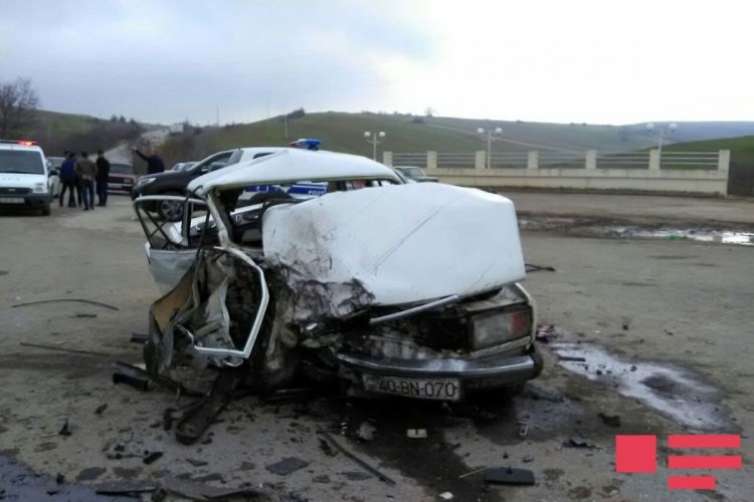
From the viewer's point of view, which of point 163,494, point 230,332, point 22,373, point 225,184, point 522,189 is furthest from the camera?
point 522,189

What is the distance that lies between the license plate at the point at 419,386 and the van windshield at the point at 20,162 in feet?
57.7

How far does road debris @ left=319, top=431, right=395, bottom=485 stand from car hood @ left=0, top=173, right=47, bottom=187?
54.5 ft

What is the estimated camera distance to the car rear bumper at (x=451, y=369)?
12.9 ft

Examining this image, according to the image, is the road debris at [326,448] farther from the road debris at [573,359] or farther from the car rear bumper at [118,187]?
the car rear bumper at [118,187]

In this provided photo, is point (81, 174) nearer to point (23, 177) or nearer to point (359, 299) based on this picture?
point (23, 177)

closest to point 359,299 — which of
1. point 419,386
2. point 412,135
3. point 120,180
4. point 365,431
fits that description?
point 419,386

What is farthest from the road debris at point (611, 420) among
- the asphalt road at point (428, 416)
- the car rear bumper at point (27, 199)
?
the car rear bumper at point (27, 199)

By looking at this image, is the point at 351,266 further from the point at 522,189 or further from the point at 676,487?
the point at 522,189

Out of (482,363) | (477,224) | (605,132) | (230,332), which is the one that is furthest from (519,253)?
(605,132)

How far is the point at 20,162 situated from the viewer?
18844mm

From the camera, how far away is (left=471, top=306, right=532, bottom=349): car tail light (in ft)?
13.5

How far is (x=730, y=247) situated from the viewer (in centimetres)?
1383

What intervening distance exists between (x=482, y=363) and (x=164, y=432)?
1.96 meters

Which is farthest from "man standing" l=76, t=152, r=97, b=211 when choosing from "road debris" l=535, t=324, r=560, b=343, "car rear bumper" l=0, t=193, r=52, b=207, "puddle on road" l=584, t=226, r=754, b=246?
"road debris" l=535, t=324, r=560, b=343
